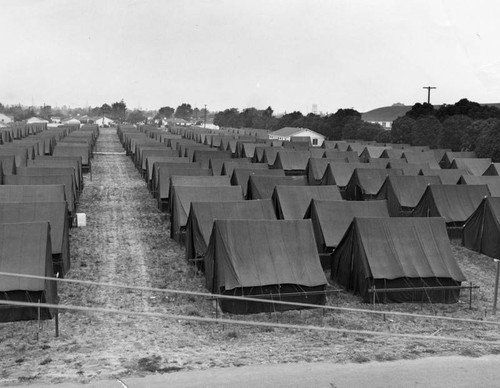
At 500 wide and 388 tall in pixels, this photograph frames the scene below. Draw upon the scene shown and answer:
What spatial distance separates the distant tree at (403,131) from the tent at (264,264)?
48.9 metres

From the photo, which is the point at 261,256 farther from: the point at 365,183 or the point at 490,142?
the point at 490,142

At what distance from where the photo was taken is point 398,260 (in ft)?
46.1

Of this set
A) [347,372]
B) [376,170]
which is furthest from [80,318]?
[376,170]

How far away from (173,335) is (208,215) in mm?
5841

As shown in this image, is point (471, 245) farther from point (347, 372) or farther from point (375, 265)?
point (347, 372)

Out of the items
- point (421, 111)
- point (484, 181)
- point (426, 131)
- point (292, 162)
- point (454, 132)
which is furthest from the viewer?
point (421, 111)

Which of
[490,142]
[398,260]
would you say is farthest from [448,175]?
[490,142]

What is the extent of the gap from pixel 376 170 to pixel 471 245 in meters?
7.68

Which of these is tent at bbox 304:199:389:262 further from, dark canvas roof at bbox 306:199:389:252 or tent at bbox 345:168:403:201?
→ tent at bbox 345:168:403:201

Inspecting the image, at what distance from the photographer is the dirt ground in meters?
9.83

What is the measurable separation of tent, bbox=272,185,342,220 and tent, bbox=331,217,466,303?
488cm

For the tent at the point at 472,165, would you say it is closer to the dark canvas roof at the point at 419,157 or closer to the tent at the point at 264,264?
the dark canvas roof at the point at 419,157

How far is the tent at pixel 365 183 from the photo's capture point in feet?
84.7

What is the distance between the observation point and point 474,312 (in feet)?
44.1
